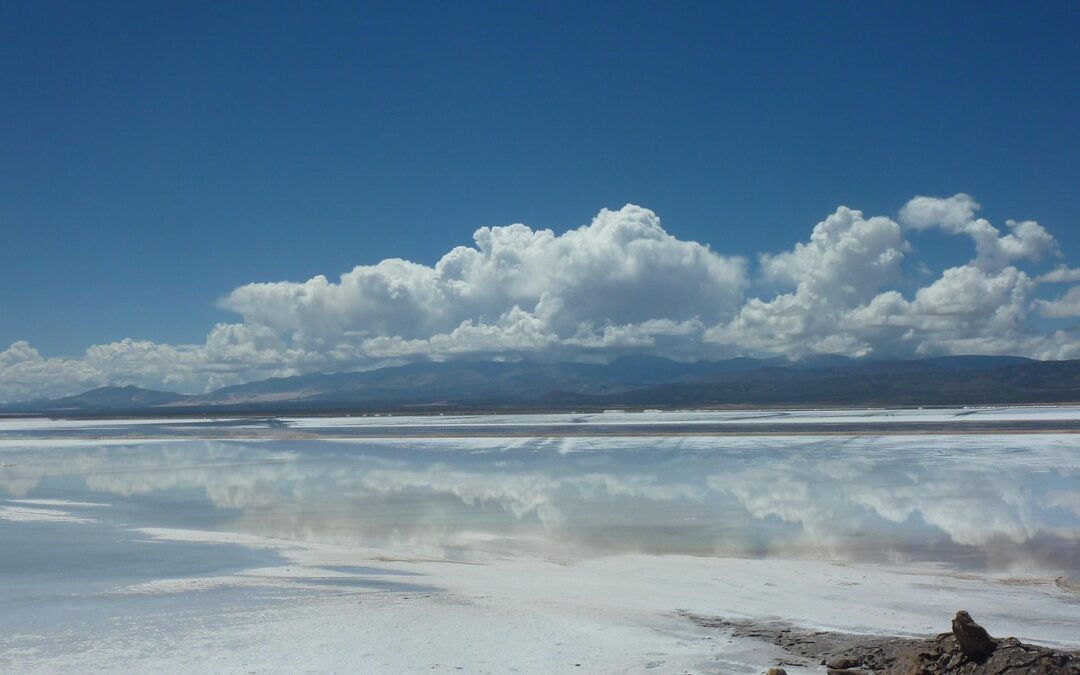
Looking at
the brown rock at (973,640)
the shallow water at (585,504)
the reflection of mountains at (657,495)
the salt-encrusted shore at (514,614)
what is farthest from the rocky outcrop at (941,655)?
the reflection of mountains at (657,495)

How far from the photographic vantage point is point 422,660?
947 centimetres

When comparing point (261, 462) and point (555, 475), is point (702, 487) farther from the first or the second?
point (261, 462)

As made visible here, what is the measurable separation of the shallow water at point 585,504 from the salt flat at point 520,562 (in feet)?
0.43

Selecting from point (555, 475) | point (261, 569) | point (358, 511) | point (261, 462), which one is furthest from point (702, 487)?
point (261, 462)

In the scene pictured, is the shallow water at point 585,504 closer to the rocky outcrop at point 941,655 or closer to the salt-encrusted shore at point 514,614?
the salt-encrusted shore at point 514,614

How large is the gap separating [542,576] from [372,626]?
4.16 m

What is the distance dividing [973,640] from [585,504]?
16.1m

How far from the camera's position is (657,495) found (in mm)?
25656

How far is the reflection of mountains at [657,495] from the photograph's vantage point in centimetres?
1784

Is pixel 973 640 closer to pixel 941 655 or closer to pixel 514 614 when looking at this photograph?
pixel 941 655

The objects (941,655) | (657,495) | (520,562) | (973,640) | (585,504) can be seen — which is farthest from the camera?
(657,495)

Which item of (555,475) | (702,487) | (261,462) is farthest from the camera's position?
(261,462)

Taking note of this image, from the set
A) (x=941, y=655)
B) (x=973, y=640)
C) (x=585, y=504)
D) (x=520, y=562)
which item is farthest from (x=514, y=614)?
(x=585, y=504)

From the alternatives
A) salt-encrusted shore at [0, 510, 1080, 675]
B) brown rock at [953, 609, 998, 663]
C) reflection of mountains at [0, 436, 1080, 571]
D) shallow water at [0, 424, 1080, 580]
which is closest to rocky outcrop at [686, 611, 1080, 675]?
brown rock at [953, 609, 998, 663]
